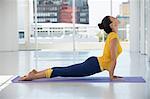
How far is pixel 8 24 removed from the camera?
11.8 metres

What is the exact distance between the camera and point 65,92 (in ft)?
15.4

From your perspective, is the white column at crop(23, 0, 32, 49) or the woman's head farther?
the white column at crop(23, 0, 32, 49)

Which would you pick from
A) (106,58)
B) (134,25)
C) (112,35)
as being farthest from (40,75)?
(134,25)

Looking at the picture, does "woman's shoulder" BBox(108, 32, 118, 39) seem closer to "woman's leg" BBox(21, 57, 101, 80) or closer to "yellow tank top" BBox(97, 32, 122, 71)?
"yellow tank top" BBox(97, 32, 122, 71)

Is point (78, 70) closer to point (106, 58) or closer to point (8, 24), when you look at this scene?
point (106, 58)

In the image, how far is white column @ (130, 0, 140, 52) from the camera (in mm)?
11828

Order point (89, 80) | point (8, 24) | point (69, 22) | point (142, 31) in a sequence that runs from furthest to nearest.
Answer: point (69, 22), point (8, 24), point (142, 31), point (89, 80)

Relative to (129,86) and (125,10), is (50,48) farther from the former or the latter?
(129,86)

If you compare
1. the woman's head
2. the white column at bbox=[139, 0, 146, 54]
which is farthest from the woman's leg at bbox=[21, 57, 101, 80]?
the white column at bbox=[139, 0, 146, 54]

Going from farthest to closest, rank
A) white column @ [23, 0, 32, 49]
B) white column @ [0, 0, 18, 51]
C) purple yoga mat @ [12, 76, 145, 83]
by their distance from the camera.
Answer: white column @ [23, 0, 32, 49], white column @ [0, 0, 18, 51], purple yoga mat @ [12, 76, 145, 83]

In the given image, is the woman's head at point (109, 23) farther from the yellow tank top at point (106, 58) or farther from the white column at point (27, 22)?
the white column at point (27, 22)

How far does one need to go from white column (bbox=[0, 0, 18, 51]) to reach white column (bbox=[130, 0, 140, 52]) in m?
3.88

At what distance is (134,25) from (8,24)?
4201 mm

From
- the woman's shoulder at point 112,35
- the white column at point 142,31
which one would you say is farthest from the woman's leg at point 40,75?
the white column at point 142,31
